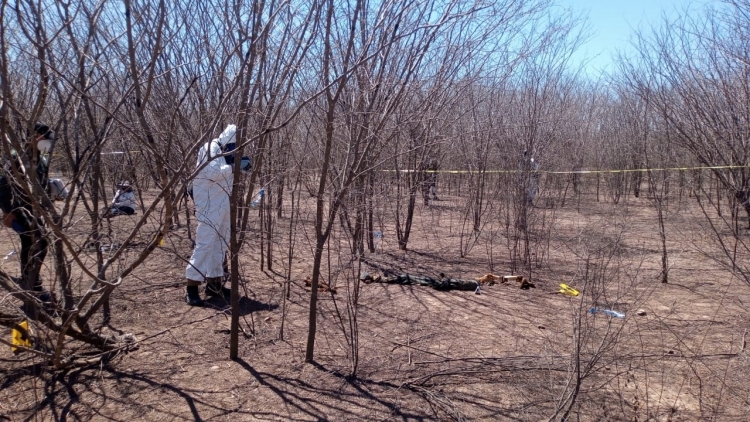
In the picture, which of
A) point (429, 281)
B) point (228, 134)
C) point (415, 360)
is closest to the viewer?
point (415, 360)

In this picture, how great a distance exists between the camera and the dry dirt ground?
125 inches

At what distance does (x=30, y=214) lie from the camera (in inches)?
133

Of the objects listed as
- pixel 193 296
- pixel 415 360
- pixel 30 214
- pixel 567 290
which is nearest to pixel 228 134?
pixel 30 214

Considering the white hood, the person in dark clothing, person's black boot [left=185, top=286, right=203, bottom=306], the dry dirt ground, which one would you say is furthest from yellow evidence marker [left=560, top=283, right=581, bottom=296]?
the person in dark clothing

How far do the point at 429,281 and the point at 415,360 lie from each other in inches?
83.9

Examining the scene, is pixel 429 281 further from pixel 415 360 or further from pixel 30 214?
pixel 30 214

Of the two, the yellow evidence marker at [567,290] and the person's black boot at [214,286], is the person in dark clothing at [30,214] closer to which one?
the person's black boot at [214,286]

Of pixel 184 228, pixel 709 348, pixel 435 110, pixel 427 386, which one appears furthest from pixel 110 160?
pixel 709 348

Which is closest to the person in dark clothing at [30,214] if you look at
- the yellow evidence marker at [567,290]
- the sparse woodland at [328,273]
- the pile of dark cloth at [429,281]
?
the sparse woodland at [328,273]

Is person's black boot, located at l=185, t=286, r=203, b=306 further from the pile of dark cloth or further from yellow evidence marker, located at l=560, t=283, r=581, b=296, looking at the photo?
yellow evidence marker, located at l=560, t=283, r=581, b=296

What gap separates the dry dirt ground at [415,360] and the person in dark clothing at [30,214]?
0.53 m

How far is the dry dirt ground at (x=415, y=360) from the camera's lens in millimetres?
3168

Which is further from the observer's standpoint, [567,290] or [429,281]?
[429,281]

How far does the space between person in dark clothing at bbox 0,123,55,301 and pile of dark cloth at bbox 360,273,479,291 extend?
290cm
